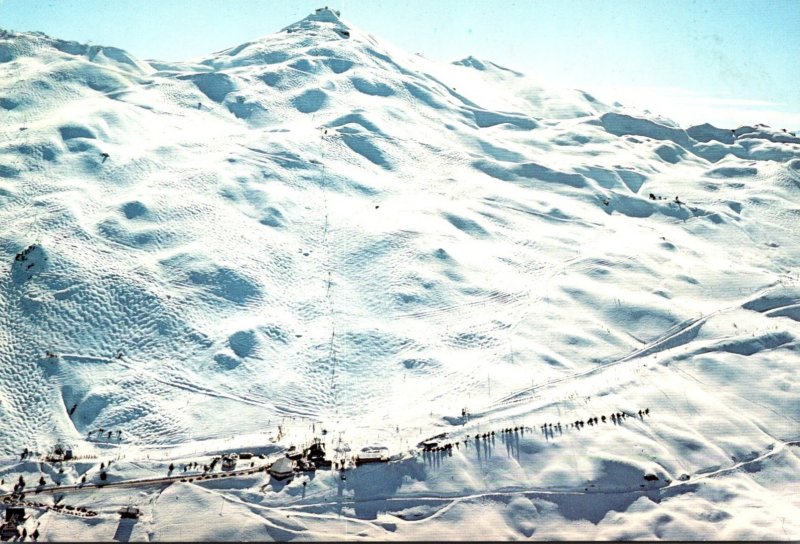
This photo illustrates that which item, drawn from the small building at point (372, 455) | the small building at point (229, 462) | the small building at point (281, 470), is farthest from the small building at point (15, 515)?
the small building at point (372, 455)

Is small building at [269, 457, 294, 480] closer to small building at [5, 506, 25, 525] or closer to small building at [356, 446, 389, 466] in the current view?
small building at [356, 446, 389, 466]

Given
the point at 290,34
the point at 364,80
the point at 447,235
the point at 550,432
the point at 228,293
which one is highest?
the point at 290,34

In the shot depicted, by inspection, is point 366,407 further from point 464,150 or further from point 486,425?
point 464,150

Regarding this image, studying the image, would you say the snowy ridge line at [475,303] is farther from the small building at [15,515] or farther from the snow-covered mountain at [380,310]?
the small building at [15,515]

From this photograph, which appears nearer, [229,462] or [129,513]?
[129,513]

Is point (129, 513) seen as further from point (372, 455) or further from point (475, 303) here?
point (475, 303)

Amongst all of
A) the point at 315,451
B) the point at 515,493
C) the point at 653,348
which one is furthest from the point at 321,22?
the point at 515,493

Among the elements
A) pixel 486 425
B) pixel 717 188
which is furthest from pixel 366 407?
pixel 717 188
